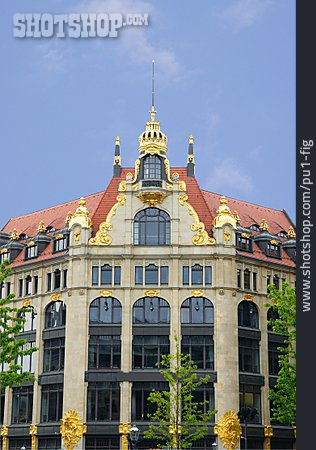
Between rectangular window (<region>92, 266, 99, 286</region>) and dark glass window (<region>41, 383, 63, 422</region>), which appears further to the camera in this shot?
rectangular window (<region>92, 266, 99, 286</region>)

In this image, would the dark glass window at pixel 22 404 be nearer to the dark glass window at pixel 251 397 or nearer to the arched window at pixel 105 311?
the arched window at pixel 105 311

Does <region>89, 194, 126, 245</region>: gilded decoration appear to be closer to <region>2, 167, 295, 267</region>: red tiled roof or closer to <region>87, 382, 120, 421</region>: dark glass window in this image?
<region>2, 167, 295, 267</region>: red tiled roof

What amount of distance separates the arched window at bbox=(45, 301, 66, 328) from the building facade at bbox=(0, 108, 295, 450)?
0.36 feet

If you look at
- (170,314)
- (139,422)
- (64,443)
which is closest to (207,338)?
(170,314)

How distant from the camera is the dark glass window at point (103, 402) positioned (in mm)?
71125

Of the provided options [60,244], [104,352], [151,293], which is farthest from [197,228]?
[104,352]

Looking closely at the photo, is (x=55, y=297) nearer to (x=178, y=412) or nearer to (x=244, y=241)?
(x=244, y=241)

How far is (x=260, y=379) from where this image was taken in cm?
7531

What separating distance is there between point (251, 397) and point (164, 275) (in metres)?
13.9

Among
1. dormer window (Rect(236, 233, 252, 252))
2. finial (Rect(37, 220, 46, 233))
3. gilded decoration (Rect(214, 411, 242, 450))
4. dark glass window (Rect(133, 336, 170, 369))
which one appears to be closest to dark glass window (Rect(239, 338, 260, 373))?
gilded decoration (Rect(214, 411, 242, 450))

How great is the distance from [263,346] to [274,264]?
8.49 meters

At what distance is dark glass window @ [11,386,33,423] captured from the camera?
7675 cm

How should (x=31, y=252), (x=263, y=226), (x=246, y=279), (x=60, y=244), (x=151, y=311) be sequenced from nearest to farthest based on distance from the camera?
(x=151, y=311) → (x=246, y=279) → (x=60, y=244) → (x=31, y=252) → (x=263, y=226)

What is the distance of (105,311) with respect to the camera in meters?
73.4
